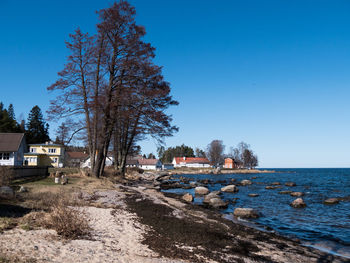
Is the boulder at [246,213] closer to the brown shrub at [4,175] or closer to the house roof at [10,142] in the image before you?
the brown shrub at [4,175]

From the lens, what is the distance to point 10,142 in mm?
41406

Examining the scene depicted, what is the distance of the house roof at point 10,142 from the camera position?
133 ft

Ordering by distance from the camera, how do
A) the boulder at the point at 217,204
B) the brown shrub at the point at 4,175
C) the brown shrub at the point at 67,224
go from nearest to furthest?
1. the brown shrub at the point at 67,224
2. the brown shrub at the point at 4,175
3. the boulder at the point at 217,204

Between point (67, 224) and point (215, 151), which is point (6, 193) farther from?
point (215, 151)

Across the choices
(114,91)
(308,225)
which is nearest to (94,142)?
(114,91)

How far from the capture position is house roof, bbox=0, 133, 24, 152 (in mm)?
40438

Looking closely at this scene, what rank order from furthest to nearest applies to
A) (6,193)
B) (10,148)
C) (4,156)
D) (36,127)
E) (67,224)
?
(36,127), (4,156), (10,148), (6,193), (67,224)

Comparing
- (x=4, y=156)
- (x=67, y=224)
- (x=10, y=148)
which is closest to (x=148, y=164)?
(x=4, y=156)

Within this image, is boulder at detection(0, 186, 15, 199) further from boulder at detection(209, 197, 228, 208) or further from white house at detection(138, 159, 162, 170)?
white house at detection(138, 159, 162, 170)

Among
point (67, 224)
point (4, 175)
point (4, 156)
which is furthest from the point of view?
point (4, 156)

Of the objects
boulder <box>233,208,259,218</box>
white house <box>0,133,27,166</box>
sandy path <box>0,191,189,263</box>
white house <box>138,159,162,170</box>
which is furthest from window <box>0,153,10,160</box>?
white house <box>138,159,162,170</box>

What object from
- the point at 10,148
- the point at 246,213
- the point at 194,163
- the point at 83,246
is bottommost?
the point at 194,163

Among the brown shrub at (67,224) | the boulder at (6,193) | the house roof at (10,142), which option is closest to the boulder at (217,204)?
the brown shrub at (67,224)

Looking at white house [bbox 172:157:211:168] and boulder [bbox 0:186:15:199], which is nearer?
boulder [bbox 0:186:15:199]
